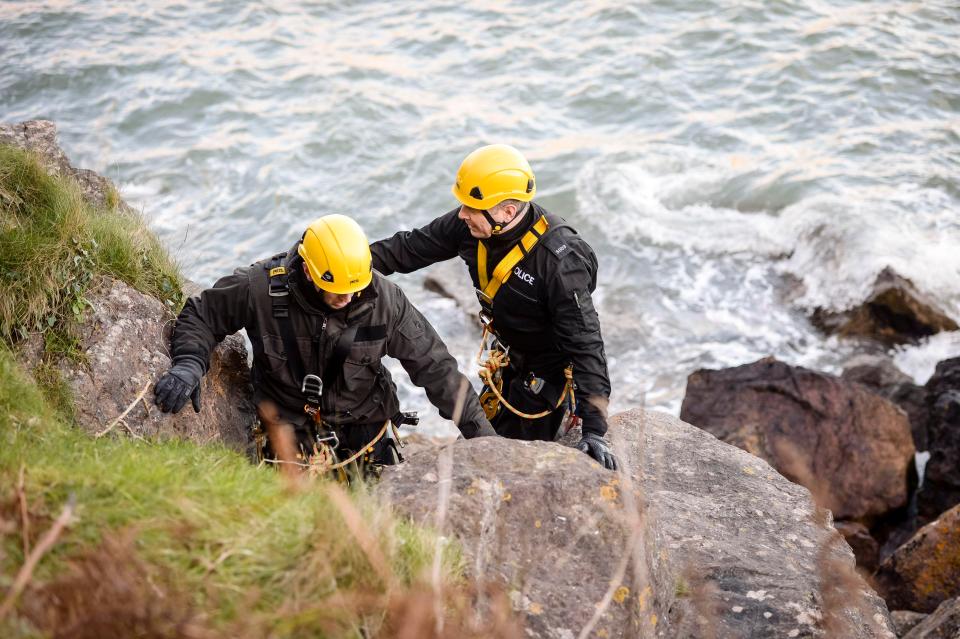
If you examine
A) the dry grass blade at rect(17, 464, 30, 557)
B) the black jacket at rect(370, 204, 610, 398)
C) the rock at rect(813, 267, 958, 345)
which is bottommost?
the rock at rect(813, 267, 958, 345)

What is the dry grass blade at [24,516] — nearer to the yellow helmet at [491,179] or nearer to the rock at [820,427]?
the yellow helmet at [491,179]

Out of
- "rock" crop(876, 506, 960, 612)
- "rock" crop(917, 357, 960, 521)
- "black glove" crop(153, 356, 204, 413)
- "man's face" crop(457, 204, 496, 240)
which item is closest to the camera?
"black glove" crop(153, 356, 204, 413)

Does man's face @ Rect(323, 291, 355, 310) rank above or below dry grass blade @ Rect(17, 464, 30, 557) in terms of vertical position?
below

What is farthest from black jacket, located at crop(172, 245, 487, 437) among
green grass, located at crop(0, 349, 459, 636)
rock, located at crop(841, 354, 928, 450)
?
rock, located at crop(841, 354, 928, 450)

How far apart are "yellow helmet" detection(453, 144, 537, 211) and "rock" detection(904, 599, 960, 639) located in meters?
3.55

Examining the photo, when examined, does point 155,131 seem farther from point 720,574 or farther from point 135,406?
point 720,574

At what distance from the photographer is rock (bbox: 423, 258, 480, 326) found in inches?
429

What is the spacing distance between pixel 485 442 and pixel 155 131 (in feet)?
39.4

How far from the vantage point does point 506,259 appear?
5.89m

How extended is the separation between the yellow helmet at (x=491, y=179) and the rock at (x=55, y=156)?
8.79 ft

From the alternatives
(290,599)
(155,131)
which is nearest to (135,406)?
(290,599)

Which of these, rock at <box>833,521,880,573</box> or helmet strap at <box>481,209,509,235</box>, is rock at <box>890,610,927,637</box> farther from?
helmet strap at <box>481,209,509,235</box>

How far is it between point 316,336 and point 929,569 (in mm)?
4813

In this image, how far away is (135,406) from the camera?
4703 millimetres
